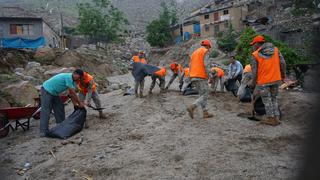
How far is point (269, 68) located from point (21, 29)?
29.6 meters

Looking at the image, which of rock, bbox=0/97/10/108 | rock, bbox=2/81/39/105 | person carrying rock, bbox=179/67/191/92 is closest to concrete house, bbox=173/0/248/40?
person carrying rock, bbox=179/67/191/92

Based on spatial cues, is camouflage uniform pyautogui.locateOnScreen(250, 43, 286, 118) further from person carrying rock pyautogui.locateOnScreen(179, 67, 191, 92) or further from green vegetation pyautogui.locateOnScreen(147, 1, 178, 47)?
Result: green vegetation pyautogui.locateOnScreen(147, 1, 178, 47)

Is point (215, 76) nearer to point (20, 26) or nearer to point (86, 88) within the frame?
point (86, 88)

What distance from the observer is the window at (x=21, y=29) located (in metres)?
30.1

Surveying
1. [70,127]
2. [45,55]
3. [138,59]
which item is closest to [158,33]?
[45,55]

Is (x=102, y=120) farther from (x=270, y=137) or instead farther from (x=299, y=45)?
(x=299, y=45)

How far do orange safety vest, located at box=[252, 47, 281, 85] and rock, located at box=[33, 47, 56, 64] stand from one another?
64.3 ft

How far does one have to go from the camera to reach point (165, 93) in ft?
35.1

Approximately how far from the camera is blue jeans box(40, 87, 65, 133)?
648cm

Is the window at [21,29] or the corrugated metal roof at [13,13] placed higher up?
the corrugated metal roof at [13,13]

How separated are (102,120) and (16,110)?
6.23 ft

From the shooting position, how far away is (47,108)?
667cm

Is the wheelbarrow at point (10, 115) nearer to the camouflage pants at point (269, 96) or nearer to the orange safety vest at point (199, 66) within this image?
the orange safety vest at point (199, 66)

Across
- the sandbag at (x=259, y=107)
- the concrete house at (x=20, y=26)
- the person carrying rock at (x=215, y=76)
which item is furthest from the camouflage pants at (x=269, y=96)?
the concrete house at (x=20, y=26)
